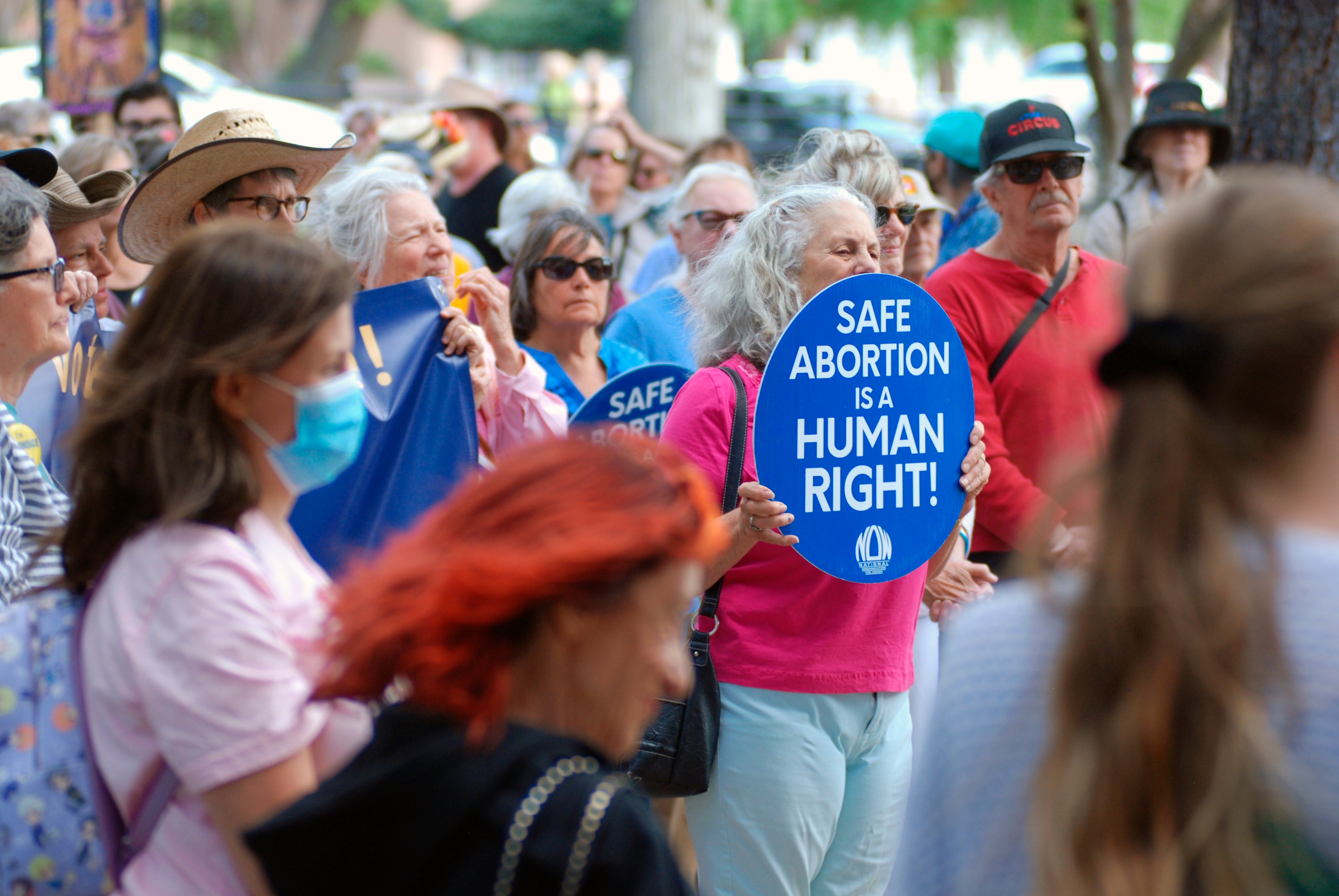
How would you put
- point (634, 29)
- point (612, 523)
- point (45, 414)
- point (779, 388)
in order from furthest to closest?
point (634, 29), point (45, 414), point (779, 388), point (612, 523)

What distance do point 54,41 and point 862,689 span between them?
7.32m

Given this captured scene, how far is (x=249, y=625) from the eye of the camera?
1630mm

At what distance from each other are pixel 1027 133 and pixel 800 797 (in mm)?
2257

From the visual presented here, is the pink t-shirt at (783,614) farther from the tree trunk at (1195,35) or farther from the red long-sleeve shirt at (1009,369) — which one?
the tree trunk at (1195,35)

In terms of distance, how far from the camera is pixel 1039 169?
3.94 meters

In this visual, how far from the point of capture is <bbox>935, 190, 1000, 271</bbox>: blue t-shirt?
507cm

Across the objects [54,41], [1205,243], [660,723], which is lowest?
[660,723]

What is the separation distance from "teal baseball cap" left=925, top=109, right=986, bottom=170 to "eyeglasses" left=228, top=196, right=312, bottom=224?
3.16m

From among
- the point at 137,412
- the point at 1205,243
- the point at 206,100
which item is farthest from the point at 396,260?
the point at 206,100

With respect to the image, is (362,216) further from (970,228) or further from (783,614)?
(970,228)

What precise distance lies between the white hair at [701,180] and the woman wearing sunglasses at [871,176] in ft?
3.54

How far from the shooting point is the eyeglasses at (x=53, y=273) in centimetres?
294

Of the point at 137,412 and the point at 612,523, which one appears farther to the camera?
the point at 137,412

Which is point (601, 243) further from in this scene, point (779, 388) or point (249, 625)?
point (249, 625)
